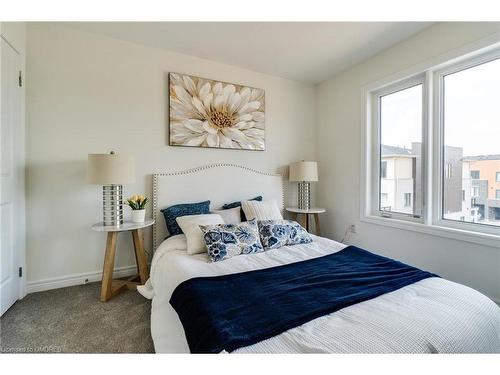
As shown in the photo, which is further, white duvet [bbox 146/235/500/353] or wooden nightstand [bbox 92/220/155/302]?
wooden nightstand [bbox 92/220/155/302]

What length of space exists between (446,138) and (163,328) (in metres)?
2.88

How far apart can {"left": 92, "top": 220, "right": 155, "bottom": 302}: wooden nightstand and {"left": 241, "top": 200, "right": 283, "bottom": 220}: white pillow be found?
1.03 m

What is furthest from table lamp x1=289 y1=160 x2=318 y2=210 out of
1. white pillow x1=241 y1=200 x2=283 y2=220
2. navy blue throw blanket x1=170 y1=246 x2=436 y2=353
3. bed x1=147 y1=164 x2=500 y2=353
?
navy blue throw blanket x1=170 y1=246 x2=436 y2=353

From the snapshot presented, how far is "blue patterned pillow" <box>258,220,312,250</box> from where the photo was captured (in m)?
2.13

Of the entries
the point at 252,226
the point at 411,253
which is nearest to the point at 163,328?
the point at 252,226

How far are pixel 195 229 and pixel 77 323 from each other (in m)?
1.08

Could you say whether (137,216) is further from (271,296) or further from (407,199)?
(407,199)

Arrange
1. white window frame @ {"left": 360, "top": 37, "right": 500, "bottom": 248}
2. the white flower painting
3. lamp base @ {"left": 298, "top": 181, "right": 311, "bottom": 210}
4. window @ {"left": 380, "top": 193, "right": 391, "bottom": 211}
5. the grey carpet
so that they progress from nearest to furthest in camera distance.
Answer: the grey carpet → white window frame @ {"left": 360, "top": 37, "right": 500, "bottom": 248} → the white flower painting → window @ {"left": 380, "top": 193, "right": 391, "bottom": 211} → lamp base @ {"left": 298, "top": 181, "right": 311, "bottom": 210}

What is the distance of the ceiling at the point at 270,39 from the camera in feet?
7.35

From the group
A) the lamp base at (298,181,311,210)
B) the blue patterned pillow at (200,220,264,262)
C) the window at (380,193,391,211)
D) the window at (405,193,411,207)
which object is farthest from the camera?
the lamp base at (298,181,311,210)

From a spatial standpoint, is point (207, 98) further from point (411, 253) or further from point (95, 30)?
point (411, 253)

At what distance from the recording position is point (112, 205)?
7.50ft

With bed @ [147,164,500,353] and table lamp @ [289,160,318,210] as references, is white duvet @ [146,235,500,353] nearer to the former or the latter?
bed @ [147,164,500,353]

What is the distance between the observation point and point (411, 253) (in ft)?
8.18
